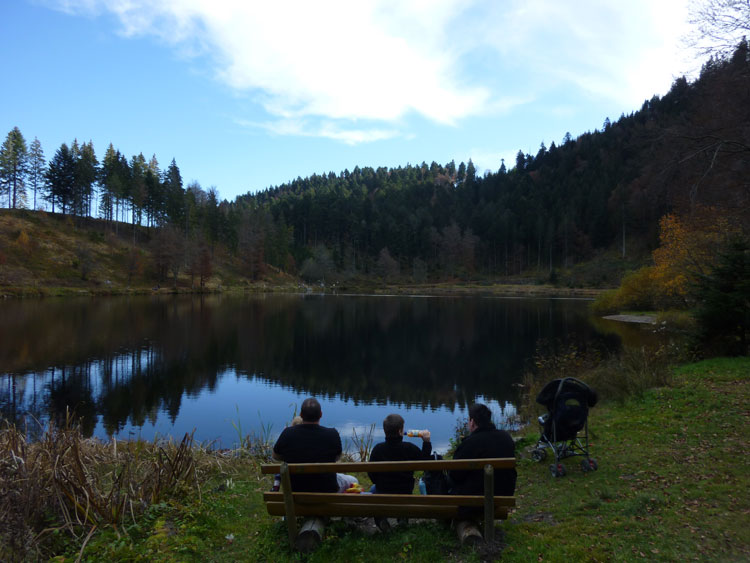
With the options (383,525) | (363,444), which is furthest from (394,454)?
(363,444)

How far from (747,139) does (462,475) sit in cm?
807

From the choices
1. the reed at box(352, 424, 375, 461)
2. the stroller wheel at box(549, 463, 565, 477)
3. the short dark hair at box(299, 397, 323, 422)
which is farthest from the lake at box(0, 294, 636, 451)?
the stroller wheel at box(549, 463, 565, 477)

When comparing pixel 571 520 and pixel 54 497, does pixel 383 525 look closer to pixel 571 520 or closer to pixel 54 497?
pixel 571 520

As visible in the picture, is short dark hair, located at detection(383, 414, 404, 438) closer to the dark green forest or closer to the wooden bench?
the wooden bench

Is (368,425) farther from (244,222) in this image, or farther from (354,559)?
(244,222)

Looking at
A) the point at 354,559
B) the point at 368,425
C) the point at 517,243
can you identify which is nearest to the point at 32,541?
the point at 354,559

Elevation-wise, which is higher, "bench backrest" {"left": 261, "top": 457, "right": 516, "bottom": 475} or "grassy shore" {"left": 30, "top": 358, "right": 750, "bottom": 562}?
"bench backrest" {"left": 261, "top": 457, "right": 516, "bottom": 475}

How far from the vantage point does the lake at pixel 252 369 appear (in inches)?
530

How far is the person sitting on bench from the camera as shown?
14.8 ft

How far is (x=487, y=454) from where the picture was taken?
170 inches

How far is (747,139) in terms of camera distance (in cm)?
788

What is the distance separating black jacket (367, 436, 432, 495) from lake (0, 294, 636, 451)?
11.9ft

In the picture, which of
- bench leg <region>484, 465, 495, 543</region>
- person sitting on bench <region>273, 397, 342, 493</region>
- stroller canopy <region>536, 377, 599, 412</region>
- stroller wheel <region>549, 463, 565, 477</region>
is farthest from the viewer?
stroller wheel <region>549, 463, 565, 477</region>

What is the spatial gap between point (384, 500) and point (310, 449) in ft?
2.95
